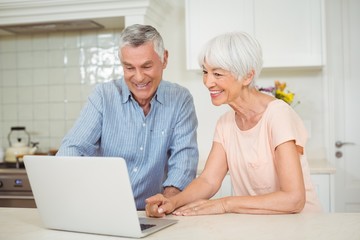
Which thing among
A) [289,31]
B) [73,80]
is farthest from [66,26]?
[289,31]

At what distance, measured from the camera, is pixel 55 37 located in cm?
398

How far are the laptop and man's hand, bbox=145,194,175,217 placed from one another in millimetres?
82

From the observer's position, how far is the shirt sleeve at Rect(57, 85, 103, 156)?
81.1 inches

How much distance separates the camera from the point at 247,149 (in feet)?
6.16

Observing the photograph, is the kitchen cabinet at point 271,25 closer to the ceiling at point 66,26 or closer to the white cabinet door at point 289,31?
the white cabinet door at point 289,31

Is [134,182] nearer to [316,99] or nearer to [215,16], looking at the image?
[215,16]

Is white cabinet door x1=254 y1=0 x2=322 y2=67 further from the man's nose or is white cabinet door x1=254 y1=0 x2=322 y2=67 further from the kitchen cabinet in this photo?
the man's nose

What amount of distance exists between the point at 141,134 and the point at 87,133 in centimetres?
23

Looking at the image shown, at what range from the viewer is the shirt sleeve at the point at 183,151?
82.6 inches

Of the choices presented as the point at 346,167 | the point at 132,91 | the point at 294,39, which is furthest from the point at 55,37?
the point at 346,167

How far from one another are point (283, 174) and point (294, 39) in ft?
6.31

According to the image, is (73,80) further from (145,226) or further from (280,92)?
(145,226)

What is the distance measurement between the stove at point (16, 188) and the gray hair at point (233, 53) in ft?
6.54

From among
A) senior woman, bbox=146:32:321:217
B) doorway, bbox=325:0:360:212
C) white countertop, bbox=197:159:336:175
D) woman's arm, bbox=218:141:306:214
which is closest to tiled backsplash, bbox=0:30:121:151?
white countertop, bbox=197:159:336:175
